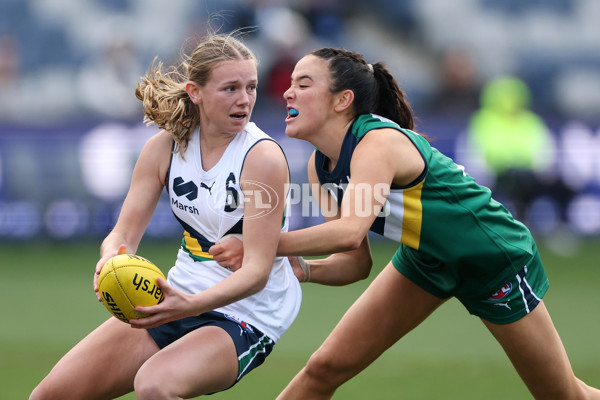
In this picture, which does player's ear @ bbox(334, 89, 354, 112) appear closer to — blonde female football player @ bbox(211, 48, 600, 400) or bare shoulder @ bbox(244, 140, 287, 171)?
blonde female football player @ bbox(211, 48, 600, 400)

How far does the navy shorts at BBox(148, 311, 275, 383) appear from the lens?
4.37 meters

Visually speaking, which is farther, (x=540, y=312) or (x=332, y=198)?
(x=332, y=198)

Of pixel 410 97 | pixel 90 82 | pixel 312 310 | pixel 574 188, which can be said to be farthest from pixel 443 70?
pixel 312 310

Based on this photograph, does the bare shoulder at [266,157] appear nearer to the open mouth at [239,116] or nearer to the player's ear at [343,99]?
the open mouth at [239,116]

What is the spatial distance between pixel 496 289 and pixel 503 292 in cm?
4

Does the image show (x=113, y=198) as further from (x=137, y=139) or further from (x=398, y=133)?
(x=398, y=133)

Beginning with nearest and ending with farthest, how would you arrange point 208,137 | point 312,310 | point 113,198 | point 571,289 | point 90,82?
point 208,137
point 312,310
point 571,289
point 113,198
point 90,82

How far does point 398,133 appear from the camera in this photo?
4.63 meters

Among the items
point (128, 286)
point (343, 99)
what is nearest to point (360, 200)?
point (343, 99)

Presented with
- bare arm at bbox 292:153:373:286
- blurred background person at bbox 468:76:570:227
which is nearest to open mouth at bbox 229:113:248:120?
bare arm at bbox 292:153:373:286

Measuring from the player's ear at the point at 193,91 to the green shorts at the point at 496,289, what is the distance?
1512mm

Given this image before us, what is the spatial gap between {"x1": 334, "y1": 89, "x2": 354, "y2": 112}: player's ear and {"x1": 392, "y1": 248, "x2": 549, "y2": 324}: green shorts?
979mm

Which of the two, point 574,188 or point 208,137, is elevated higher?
point 208,137

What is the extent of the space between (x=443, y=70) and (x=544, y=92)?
2.00 meters
